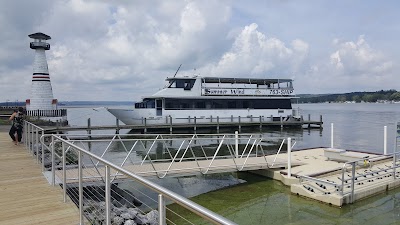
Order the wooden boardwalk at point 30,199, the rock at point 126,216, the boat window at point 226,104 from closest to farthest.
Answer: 1. the wooden boardwalk at point 30,199
2. the rock at point 126,216
3. the boat window at point 226,104

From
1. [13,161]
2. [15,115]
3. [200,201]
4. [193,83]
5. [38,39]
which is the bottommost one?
[200,201]

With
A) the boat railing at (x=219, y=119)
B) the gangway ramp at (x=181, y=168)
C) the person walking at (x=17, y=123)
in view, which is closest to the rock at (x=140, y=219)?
the gangway ramp at (x=181, y=168)

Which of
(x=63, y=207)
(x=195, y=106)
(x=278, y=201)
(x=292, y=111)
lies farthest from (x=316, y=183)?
(x=292, y=111)

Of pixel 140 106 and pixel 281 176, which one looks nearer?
pixel 281 176

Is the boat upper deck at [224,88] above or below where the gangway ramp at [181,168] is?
above

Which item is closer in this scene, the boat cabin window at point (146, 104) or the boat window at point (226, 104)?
the boat cabin window at point (146, 104)

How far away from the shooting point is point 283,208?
9.09 m

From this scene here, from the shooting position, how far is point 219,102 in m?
33.7

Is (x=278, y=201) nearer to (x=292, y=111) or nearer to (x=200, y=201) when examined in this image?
(x=200, y=201)

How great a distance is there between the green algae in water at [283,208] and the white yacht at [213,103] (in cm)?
2037

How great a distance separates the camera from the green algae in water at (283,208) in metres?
8.20

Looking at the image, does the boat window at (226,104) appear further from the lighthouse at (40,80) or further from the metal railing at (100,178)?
the metal railing at (100,178)

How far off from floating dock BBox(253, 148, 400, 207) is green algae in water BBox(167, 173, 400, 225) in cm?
22

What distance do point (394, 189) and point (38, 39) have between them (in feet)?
98.1
